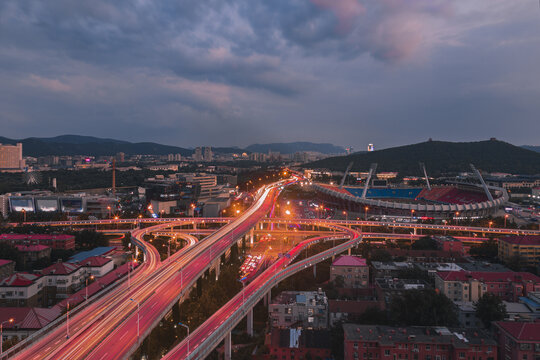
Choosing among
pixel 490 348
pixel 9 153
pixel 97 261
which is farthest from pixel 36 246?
pixel 9 153

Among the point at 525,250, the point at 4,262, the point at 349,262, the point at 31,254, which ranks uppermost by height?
the point at 525,250

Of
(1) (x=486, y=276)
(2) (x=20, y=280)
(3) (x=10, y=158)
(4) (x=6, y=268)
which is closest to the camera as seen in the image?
(2) (x=20, y=280)

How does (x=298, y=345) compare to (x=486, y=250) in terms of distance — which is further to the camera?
(x=486, y=250)

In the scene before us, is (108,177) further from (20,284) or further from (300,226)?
(20,284)

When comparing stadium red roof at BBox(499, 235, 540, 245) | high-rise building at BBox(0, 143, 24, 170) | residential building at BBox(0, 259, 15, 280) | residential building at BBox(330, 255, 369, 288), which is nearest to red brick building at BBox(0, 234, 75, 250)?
residential building at BBox(0, 259, 15, 280)

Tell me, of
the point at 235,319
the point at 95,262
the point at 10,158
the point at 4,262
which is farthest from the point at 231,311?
the point at 10,158

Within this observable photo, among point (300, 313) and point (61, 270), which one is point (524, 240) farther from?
point (61, 270)
